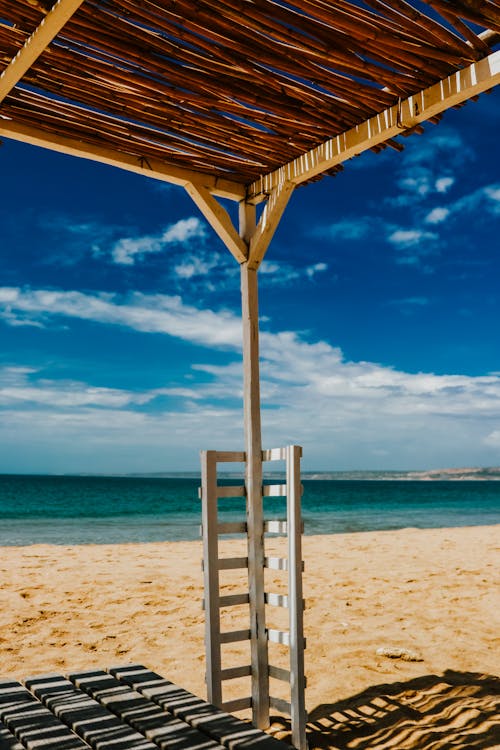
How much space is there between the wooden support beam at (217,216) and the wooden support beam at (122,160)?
4 cm

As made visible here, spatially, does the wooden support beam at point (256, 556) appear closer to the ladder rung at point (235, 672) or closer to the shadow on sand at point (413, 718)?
the ladder rung at point (235, 672)

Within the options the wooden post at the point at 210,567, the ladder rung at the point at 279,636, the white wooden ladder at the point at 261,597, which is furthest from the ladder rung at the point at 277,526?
the ladder rung at the point at 279,636

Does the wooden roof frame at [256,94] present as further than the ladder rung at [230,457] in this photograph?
No

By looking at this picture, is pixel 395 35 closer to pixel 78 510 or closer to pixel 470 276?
pixel 78 510

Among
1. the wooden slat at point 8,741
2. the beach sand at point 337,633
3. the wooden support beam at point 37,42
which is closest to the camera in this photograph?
the wooden slat at point 8,741

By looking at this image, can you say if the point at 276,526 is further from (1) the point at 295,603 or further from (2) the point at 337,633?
(2) the point at 337,633

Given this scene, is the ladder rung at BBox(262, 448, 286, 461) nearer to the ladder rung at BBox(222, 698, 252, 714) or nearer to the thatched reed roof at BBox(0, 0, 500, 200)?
the ladder rung at BBox(222, 698, 252, 714)

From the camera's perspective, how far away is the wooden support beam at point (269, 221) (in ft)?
10.1

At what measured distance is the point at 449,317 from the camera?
37.2 m

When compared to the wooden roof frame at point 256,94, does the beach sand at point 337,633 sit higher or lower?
lower

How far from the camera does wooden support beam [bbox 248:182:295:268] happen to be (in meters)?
3.09

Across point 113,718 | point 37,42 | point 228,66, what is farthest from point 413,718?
point 37,42

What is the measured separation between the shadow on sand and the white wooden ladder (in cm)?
31

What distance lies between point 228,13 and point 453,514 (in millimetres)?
26802
